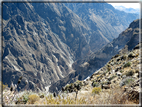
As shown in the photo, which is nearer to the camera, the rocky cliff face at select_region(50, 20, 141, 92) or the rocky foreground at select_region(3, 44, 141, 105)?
the rocky foreground at select_region(3, 44, 141, 105)

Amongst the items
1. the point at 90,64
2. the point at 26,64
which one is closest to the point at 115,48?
the point at 90,64

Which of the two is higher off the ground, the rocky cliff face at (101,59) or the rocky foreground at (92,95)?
the rocky cliff face at (101,59)

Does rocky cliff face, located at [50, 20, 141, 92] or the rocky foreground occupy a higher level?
rocky cliff face, located at [50, 20, 141, 92]

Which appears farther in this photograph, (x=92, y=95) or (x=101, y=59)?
(x=101, y=59)

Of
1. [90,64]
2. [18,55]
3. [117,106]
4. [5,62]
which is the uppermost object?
[18,55]

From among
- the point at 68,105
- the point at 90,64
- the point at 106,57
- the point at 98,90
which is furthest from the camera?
the point at 106,57

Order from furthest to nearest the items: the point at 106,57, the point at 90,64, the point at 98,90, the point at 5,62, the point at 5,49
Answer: the point at 5,49 < the point at 5,62 < the point at 106,57 < the point at 90,64 < the point at 98,90

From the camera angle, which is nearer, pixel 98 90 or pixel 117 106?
pixel 117 106

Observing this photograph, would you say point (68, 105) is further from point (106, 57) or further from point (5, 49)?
point (5, 49)

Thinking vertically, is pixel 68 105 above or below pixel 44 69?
below

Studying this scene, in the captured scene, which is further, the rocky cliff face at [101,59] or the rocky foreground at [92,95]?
the rocky cliff face at [101,59]

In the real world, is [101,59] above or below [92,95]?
above
